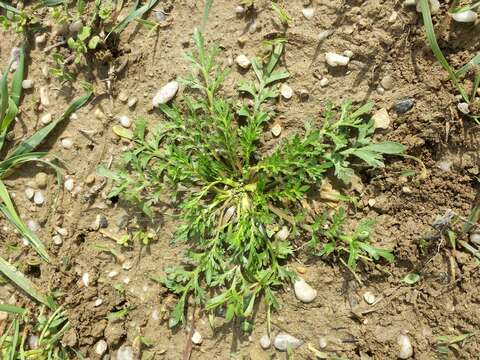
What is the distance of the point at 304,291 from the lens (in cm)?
294

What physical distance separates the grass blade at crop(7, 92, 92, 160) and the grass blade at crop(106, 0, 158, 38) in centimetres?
55

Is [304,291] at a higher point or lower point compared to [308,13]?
lower

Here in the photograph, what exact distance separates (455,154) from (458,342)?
46.8 inches

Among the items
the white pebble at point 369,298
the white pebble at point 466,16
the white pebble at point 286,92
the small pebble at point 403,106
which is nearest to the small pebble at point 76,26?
the white pebble at point 286,92

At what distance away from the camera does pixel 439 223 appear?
107 inches

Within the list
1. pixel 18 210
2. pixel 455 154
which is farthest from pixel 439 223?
pixel 18 210

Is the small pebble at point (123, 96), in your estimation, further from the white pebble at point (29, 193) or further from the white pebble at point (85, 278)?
the white pebble at point (85, 278)

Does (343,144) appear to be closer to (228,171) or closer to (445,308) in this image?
(228,171)

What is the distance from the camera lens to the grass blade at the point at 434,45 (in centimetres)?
266

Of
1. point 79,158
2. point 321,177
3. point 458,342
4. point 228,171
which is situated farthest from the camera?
point 79,158

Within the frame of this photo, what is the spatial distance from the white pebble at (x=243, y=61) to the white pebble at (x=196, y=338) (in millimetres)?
1952

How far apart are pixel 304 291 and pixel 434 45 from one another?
1.79m

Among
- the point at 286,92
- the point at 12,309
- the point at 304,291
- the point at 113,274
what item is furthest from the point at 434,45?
the point at 12,309

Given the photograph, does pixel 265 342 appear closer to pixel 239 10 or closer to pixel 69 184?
pixel 69 184
